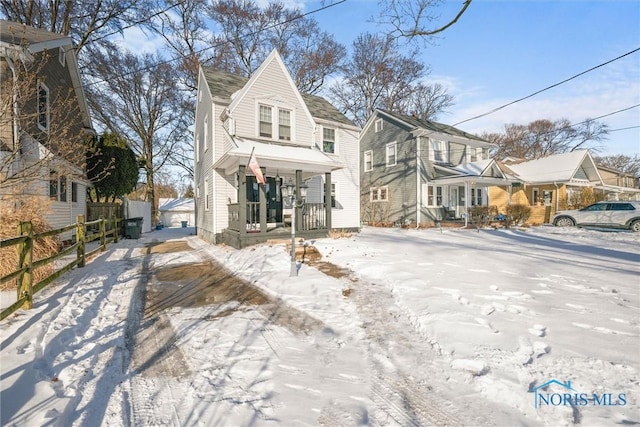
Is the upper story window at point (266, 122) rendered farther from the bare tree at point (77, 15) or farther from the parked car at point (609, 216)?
the parked car at point (609, 216)

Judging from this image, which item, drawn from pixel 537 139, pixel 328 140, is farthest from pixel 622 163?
pixel 328 140

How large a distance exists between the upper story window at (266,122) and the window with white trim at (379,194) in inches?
442

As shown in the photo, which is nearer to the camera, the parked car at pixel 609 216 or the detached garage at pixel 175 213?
the parked car at pixel 609 216

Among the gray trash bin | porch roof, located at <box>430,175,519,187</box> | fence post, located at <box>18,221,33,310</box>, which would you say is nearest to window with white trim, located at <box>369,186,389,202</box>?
porch roof, located at <box>430,175,519,187</box>

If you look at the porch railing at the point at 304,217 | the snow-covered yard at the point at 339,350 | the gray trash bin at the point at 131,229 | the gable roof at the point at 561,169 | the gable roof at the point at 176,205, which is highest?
the gable roof at the point at 561,169

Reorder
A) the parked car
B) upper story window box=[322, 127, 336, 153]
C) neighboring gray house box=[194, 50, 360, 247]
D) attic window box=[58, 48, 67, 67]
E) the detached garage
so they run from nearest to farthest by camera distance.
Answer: neighboring gray house box=[194, 50, 360, 247]
attic window box=[58, 48, 67, 67]
the parked car
upper story window box=[322, 127, 336, 153]
the detached garage

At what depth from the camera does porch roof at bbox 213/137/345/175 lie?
1030 cm

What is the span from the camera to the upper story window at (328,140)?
15414mm

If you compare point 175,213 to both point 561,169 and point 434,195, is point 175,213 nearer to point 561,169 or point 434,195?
point 434,195

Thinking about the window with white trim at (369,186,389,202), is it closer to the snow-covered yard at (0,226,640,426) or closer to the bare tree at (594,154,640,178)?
the snow-covered yard at (0,226,640,426)

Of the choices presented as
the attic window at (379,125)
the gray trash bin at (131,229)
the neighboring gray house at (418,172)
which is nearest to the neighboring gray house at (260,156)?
the gray trash bin at (131,229)

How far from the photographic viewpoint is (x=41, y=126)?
10961mm

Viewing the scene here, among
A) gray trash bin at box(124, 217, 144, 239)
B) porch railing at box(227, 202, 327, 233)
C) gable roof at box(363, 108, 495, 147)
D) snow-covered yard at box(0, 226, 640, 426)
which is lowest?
snow-covered yard at box(0, 226, 640, 426)

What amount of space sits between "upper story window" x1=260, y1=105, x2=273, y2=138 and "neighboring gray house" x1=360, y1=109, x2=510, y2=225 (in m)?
10.4
